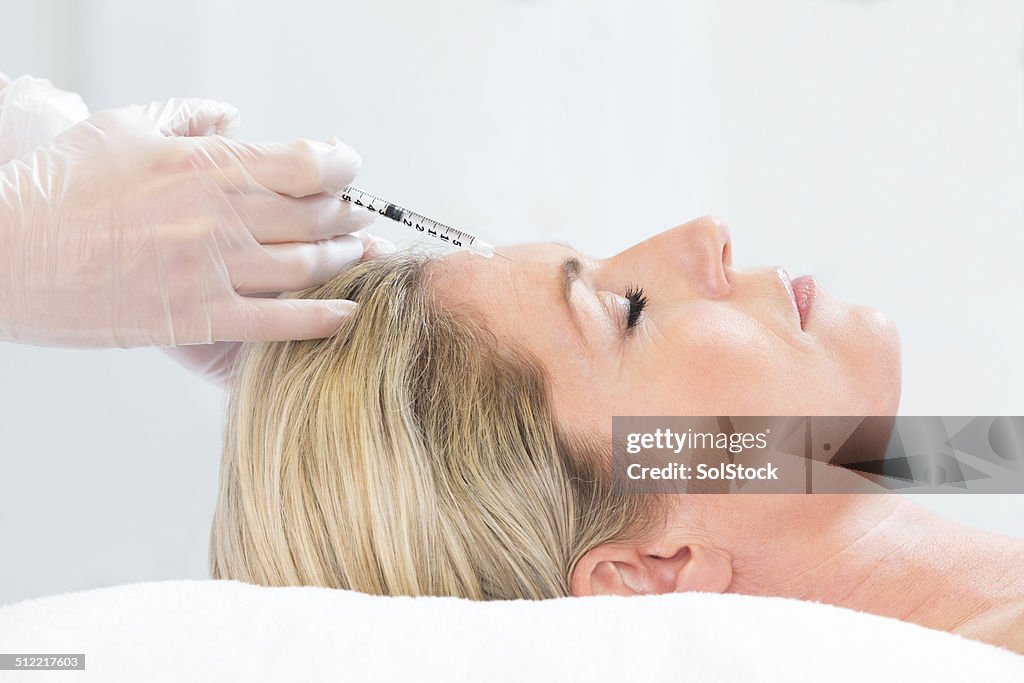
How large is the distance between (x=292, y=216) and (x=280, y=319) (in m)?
0.14

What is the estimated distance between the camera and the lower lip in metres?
1.05

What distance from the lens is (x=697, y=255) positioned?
42.3 inches

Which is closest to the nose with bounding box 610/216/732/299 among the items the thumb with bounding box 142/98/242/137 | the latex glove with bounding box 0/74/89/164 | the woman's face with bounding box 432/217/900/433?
the woman's face with bounding box 432/217/900/433

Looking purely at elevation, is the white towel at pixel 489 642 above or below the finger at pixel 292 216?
below

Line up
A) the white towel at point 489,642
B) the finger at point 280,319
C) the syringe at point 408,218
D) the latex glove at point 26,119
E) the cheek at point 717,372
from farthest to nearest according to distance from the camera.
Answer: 1. the latex glove at point 26,119
2. the syringe at point 408,218
3. the finger at point 280,319
4. the cheek at point 717,372
5. the white towel at point 489,642

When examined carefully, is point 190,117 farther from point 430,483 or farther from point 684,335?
point 684,335

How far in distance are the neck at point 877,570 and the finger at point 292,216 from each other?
2.22 feet

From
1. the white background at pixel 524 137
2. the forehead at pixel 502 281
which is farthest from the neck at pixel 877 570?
the white background at pixel 524 137

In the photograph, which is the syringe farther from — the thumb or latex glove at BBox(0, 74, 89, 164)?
latex glove at BBox(0, 74, 89, 164)

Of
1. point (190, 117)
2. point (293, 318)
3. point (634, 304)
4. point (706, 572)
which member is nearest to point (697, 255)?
point (634, 304)

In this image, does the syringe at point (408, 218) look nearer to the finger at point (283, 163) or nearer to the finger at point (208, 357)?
the finger at point (283, 163)

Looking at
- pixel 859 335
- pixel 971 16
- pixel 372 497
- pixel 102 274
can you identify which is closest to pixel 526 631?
pixel 372 497

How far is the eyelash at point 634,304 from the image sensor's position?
1022mm

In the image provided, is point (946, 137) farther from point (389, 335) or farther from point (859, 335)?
point (389, 335)
